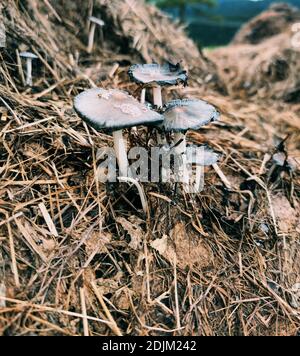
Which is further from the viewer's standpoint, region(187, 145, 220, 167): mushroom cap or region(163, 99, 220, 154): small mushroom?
region(187, 145, 220, 167): mushroom cap

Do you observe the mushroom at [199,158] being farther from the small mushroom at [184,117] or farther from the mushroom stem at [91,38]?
the mushroom stem at [91,38]

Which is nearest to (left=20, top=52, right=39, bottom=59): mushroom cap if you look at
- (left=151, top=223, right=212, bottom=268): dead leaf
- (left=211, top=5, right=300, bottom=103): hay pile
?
(left=151, top=223, right=212, bottom=268): dead leaf

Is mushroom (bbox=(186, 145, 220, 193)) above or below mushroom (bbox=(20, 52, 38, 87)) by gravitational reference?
below

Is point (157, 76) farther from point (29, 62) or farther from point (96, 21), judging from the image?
point (96, 21)

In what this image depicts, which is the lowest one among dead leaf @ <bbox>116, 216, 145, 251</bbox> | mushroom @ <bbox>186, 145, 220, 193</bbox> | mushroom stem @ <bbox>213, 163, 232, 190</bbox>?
dead leaf @ <bbox>116, 216, 145, 251</bbox>

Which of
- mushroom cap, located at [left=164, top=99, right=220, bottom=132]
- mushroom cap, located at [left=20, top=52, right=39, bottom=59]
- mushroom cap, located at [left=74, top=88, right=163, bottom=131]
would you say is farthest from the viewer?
mushroom cap, located at [left=20, top=52, right=39, bottom=59]

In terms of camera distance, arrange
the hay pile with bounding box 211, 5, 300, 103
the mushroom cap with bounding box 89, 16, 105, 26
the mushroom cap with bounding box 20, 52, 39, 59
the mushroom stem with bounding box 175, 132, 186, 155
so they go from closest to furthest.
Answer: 1. the mushroom stem with bounding box 175, 132, 186, 155
2. the mushroom cap with bounding box 20, 52, 39, 59
3. the mushroom cap with bounding box 89, 16, 105, 26
4. the hay pile with bounding box 211, 5, 300, 103

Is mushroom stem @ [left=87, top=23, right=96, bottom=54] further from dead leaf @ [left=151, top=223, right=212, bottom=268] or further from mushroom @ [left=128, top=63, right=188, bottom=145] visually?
dead leaf @ [left=151, top=223, right=212, bottom=268]

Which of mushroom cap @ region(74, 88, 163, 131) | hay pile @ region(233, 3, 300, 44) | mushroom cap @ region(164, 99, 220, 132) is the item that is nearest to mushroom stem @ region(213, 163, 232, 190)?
mushroom cap @ region(164, 99, 220, 132)
